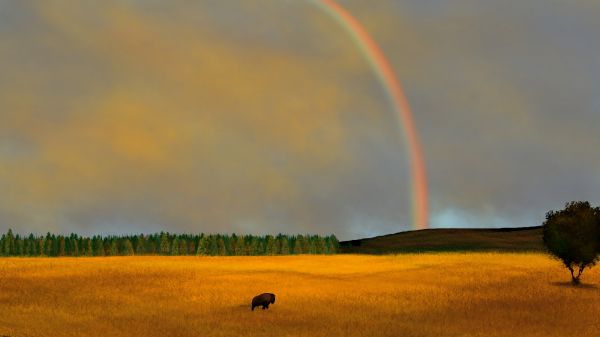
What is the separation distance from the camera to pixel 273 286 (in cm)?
4619

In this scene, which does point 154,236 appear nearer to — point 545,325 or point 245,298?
point 245,298

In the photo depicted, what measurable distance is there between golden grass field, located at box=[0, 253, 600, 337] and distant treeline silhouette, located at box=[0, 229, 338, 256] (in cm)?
6956

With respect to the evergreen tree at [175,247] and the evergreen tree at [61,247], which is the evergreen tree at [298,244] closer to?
the evergreen tree at [175,247]

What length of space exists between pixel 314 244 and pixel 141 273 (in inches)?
2959

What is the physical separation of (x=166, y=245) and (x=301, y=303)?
97120 millimetres

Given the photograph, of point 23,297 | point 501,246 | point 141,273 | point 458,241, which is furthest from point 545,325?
point 458,241

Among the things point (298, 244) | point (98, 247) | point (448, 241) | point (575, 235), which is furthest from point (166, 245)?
point (575, 235)

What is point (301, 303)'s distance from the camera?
37688mm

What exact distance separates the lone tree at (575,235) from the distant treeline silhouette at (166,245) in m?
78.5

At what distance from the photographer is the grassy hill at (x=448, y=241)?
5044 inches

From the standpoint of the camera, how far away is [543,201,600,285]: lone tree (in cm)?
5034

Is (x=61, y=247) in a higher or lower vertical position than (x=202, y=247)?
higher

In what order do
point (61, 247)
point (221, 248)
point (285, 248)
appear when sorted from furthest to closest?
point (61, 247) → point (285, 248) → point (221, 248)

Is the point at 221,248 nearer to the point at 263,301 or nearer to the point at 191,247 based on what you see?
the point at 191,247
